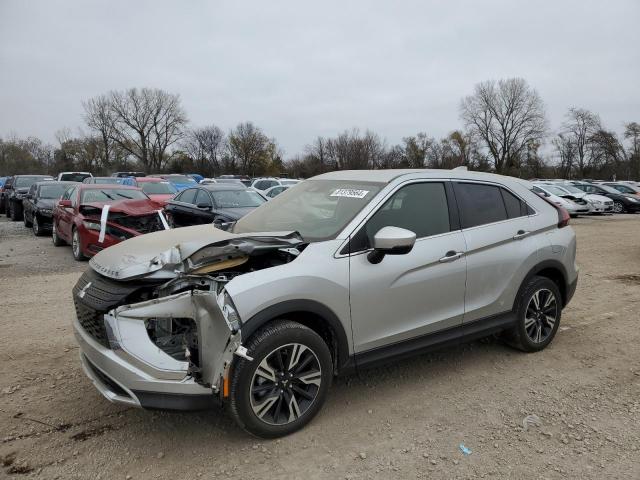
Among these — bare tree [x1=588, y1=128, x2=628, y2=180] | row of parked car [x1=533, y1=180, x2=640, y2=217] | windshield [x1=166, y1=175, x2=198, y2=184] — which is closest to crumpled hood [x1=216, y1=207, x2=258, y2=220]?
row of parked car [x1=533, y1=180, x2=640, y2=217]

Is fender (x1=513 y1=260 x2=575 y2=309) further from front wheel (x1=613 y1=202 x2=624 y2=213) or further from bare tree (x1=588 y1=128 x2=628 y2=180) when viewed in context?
bare tree (x1=588 y1=128 x2=628 y2=180)

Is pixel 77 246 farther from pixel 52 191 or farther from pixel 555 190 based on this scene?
pixel 555 190

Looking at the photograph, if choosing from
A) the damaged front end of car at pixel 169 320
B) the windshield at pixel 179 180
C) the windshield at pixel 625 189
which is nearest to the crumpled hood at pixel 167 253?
the damaged front end of car at pixel 169 320

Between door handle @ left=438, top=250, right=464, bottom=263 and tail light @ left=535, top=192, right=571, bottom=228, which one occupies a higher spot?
tail light @ left=535, top=192, right=571, bottom=228

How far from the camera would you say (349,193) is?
12.4 feet

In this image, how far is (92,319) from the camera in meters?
3.02

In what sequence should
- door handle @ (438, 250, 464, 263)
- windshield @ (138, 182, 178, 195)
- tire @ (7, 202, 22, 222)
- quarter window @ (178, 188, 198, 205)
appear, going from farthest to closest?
tire @ (7, 202, 22, 222) → windshield @ (138, 182, 178, 195) → quarter window @ (178, 188, 198, 205) → door handle @ (438, 250, 464, 263)

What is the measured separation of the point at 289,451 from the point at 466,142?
79863 mm

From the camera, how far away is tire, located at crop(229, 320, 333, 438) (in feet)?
9.21

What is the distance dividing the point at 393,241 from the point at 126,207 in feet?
22.5

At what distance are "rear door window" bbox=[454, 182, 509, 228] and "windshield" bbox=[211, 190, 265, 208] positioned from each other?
7.07 m

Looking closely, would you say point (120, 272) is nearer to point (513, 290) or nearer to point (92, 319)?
point (92, 319)

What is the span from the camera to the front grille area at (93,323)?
9.50 feet

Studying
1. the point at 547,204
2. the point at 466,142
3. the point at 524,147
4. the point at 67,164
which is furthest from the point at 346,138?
the point at 547,204
